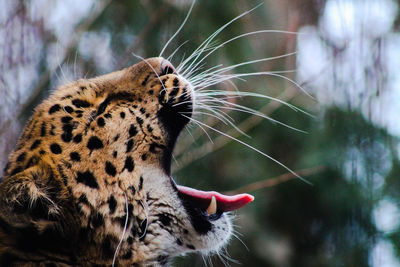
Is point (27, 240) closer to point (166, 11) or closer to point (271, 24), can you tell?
point (166, 11)

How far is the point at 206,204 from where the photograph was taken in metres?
2.45

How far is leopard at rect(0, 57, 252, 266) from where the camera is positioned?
6.56ft

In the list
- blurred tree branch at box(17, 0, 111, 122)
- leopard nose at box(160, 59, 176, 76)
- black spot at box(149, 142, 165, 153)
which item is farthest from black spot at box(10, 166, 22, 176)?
blurred tree branch at box(17, 0, 111, 122)

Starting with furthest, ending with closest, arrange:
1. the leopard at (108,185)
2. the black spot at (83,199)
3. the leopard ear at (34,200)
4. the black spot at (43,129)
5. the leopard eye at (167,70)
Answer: the leopard eye at (167,70)
the black spot at (43,129)
the black spot at (83,199)
the leopard at (108,185)
the leopard ear at (34,200)

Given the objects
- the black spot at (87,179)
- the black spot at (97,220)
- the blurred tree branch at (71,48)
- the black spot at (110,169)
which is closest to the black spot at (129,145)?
the black spot at (110,169)

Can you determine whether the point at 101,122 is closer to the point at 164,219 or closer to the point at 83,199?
the point at 83,199

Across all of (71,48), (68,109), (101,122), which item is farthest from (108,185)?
(71,48)

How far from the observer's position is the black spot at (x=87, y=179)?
212cm

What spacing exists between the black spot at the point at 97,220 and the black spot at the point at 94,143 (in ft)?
0.91

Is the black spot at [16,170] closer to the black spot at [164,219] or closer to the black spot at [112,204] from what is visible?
the black spot at [112,204]

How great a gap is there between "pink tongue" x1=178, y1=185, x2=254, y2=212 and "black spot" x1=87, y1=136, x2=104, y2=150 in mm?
456

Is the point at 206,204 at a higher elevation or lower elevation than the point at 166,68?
lower

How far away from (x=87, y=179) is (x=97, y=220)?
17 centimetres

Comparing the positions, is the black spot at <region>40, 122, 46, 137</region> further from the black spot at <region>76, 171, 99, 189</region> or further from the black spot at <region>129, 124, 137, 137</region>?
the black spot at <region>129, 124, 137, 137</region>
